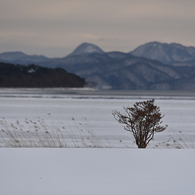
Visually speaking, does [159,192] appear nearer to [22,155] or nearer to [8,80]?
[22,155]

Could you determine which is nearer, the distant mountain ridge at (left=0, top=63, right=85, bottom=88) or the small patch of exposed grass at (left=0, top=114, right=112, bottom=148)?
the small patch of exposed grass at (left=0, top=114, right=112, bottom=148)

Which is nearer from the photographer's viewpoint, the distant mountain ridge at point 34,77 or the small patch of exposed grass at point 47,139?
the small patch of exposed grass at point 47,139

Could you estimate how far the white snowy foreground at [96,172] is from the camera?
4.80 m

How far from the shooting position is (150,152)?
7.37m

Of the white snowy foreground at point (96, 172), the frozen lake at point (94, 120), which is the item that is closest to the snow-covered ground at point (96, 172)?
the white snowy foreground at point (96, 172)

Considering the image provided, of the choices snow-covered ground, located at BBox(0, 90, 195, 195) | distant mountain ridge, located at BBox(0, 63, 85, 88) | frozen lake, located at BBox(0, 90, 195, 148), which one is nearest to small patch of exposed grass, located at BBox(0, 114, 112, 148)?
frozen lake, located at BBox(0, 90, 195, 148)

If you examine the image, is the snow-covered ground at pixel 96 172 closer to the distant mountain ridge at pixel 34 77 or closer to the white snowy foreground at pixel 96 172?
the white snowy foreground at pixel 96 172

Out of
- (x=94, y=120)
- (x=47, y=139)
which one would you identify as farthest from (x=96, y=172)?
(x=94, y=120)

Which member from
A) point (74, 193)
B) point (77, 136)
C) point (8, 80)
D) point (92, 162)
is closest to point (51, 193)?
point (74, 193)

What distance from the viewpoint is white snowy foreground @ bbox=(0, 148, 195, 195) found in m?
4.80

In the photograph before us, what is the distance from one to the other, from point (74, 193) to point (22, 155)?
2480 millimetres

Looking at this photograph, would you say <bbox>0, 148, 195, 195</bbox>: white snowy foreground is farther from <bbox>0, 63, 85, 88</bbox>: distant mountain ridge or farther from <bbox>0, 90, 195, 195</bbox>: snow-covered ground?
<bbox>0, 63, 85, 88</bbox>: distant mountain ridge

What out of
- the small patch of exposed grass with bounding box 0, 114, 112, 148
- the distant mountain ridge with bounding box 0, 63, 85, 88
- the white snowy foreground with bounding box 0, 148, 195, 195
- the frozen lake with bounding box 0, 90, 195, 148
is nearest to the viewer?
the white snowy foreground with bounding box 0, 148, 195, 195

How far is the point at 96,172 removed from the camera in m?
5.75
